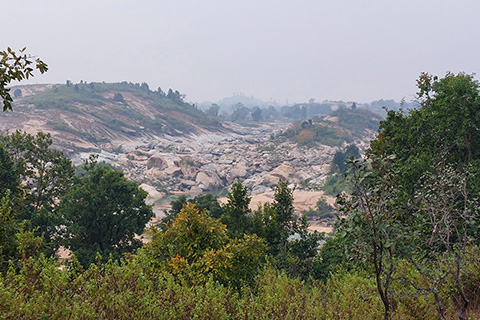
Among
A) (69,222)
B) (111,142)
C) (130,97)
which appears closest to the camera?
A: (69,222)

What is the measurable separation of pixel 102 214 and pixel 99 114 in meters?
74.7

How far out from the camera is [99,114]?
3290 inches

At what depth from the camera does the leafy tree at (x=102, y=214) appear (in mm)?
15320

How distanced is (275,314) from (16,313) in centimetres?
317

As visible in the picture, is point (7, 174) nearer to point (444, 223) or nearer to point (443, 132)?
point (444, 223)

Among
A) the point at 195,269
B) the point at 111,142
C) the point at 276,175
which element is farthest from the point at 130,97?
the point at 195,269

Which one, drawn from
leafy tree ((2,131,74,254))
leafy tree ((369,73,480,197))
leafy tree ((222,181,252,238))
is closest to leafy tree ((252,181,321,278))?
leafy tree ((222,181,252,238))

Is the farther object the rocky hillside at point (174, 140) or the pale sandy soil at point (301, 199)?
the rocky hillside at point (174, 140)

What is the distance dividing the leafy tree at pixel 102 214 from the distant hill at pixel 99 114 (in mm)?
50847

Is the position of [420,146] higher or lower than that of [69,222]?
higher

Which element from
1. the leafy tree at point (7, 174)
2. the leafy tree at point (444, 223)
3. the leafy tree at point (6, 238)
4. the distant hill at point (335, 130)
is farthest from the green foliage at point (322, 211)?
the leafy tree at point (6, 238)

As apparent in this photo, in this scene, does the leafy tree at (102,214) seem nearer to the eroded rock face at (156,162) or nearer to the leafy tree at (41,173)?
the leafy tree at (41,173)

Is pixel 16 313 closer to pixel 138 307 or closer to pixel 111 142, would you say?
pixel 138 307

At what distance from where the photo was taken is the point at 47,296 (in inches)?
155
